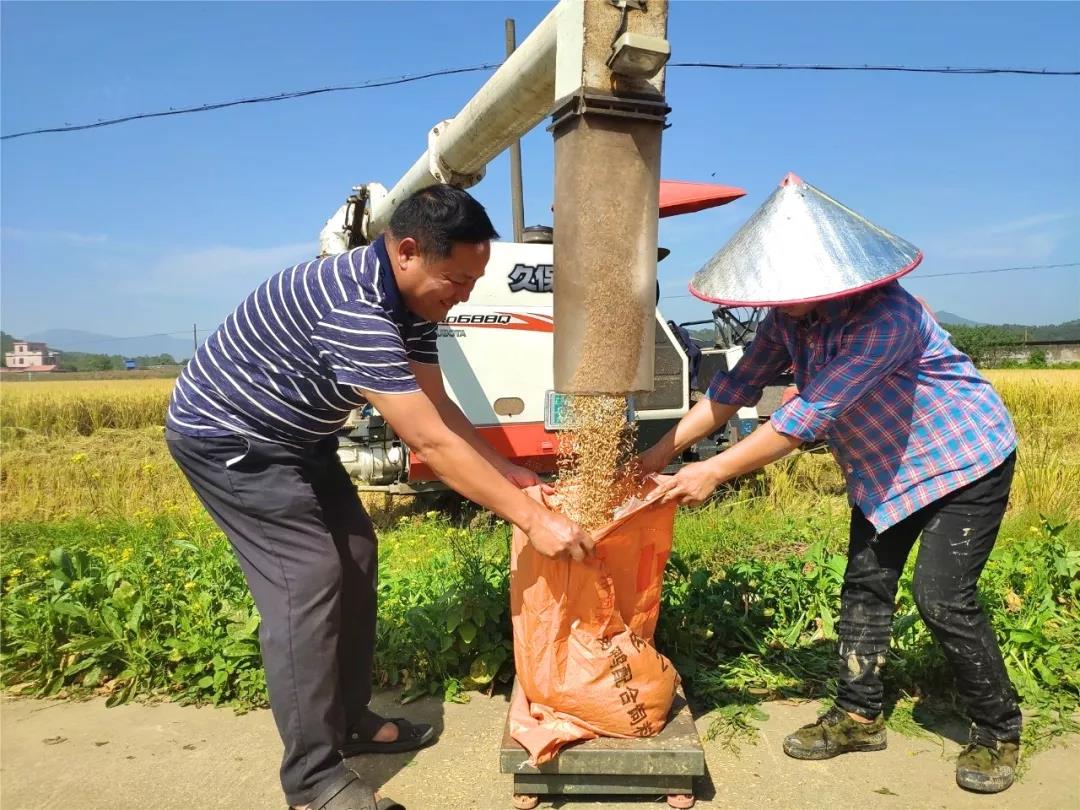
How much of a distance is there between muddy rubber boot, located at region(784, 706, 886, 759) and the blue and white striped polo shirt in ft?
6.28

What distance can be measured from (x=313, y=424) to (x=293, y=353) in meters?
0.26

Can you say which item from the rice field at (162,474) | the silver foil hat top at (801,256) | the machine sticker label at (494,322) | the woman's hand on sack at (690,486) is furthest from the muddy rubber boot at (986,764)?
the machine sticker label at (494,322)

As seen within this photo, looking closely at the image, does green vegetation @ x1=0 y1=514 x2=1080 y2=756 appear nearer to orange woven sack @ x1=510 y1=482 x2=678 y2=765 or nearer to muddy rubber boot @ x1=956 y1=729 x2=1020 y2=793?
muddy rubber boot @ x1=956 y1=729 x2=1020 y2=793

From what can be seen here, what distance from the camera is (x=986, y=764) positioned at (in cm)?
266

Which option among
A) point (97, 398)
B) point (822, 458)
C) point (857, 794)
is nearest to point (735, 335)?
point (822, 458)

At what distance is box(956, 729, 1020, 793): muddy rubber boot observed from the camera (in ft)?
8.61

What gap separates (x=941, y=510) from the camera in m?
2.66

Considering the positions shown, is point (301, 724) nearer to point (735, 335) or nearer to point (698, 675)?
point (698, 675)

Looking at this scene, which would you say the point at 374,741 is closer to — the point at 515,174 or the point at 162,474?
the point at 162,474

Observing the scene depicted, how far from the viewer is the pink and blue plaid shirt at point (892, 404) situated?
8.14 ft

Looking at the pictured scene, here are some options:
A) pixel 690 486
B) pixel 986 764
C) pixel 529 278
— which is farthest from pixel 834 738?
pixel 529 278

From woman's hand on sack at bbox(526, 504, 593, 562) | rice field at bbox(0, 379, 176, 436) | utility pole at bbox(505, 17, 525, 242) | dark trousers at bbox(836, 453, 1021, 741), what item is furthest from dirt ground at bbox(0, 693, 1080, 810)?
rice field at bbox(0, 379, 176, 436)

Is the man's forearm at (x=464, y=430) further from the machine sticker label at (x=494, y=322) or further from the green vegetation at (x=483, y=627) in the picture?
the machine sticker label at (x=494, y=322)

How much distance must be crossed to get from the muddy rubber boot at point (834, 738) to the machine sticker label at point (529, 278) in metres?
3.97
